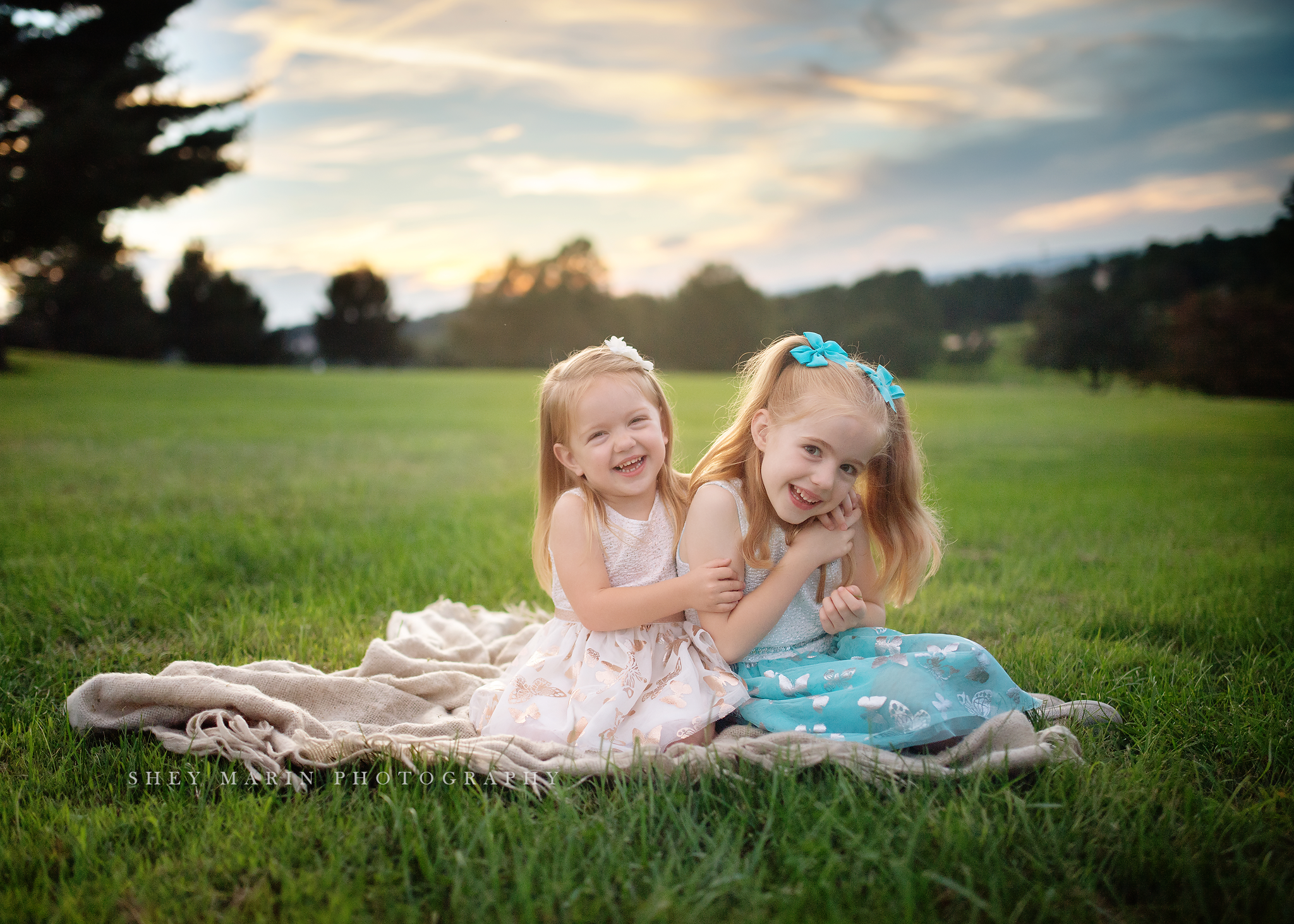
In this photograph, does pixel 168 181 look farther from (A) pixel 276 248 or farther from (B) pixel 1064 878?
(B) pixel 1064 878

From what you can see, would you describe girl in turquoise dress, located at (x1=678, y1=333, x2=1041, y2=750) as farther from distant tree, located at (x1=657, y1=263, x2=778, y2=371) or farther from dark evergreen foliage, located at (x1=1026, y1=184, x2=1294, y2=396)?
distant tree, located at (x1=657, y1=263, x2=778, y2=371)

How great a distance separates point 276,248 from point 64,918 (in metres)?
19.7

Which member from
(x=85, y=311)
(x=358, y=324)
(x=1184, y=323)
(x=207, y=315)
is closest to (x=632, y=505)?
(x=1184, y=323)

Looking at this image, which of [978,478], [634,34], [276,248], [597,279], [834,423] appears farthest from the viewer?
[597,279]

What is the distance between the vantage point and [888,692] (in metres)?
2.08

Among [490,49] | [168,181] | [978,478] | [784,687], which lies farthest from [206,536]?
[168,181]

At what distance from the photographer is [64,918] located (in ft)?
4.87

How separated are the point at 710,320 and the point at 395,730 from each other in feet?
110

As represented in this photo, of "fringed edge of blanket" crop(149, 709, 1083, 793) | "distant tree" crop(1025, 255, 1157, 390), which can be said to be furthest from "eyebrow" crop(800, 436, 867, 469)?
"distant tree" crop(1025, 255, 1157, 390)

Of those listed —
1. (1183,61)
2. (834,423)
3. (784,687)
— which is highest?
(1183,61)

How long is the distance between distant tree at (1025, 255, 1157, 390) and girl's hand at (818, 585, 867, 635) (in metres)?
15.1

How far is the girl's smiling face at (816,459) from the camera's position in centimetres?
212

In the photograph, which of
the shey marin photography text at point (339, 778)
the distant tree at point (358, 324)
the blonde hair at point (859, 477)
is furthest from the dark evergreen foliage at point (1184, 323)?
the distant tree at point (358, 324)

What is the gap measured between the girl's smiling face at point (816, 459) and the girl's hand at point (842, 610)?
0.26m
